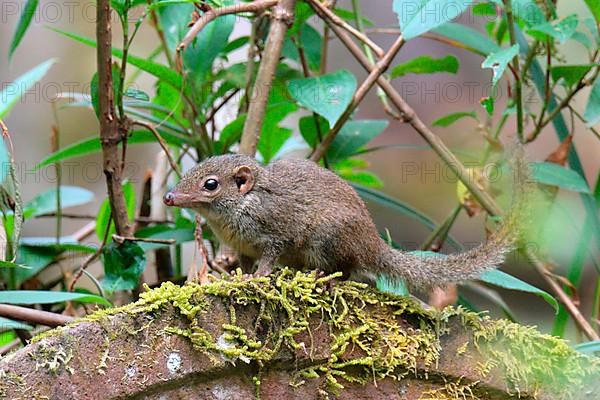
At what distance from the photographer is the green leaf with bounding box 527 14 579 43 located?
2.22 meters

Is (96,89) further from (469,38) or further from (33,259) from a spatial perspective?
(469,38)

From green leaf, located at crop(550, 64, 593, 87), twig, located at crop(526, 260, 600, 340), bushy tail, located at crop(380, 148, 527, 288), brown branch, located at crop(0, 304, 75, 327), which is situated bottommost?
twig, located at crop(526, 260, 600, 340)

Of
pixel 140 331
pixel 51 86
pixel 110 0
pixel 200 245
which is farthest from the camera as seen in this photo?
pixel 51 86

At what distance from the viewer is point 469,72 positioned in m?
5.39

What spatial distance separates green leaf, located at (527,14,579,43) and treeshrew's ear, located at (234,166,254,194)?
94 centimetres

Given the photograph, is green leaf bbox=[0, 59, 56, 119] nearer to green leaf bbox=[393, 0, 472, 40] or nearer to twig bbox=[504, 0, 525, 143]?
green leaf bbox=[393, 0, 472, 40]

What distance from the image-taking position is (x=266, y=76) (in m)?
2.50

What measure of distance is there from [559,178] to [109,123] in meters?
1.46

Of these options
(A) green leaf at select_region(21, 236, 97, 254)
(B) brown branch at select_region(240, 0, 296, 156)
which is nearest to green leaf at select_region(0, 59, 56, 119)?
(A) green leaf at select_region(21, 236, 97, 254)

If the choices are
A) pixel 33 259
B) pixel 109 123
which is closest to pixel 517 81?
pixel 109 123

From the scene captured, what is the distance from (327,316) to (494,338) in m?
0.41

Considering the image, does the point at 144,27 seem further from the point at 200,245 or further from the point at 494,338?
the point at 494,338

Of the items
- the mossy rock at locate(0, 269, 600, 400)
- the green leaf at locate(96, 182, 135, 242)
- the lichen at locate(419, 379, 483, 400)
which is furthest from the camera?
the green leaf at locate(96, 182, 135, 242)

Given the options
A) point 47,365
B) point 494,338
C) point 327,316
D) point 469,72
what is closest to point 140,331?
point 47,365
